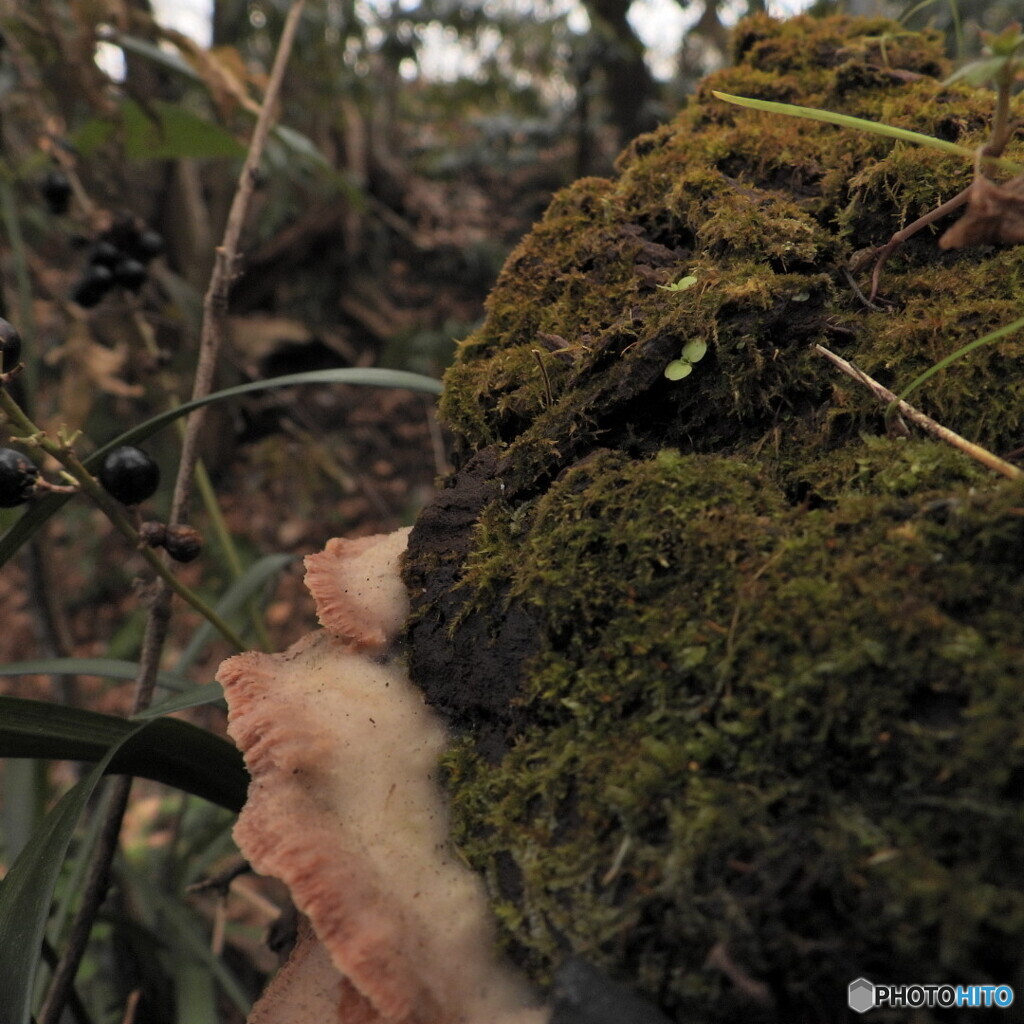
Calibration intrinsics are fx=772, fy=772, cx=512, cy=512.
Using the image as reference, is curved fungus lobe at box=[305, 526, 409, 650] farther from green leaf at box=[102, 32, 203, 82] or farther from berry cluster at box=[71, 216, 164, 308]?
green leaf at box=[102, 32, 203, 82]

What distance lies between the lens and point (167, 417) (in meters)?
1.47

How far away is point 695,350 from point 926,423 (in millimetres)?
357

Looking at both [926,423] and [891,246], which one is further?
[891,246]

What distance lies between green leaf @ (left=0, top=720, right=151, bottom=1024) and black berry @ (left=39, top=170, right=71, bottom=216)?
2.11 metres

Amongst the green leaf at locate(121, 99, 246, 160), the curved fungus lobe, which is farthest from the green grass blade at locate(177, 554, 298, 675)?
the green leaf at locate(121, 99, 246, 160)

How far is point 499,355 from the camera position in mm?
1472

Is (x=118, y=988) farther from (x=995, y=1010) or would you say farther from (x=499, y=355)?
(x=995, y=1010)

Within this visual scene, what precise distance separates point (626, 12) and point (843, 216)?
5.60 metres

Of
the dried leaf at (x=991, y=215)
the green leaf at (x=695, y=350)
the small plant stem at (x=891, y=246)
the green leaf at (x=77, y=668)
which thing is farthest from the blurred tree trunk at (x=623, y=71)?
the green leaf at (x=77, y=668)

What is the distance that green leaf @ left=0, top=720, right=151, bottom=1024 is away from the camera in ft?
3.62

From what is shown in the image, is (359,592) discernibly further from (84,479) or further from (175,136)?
(175,136)

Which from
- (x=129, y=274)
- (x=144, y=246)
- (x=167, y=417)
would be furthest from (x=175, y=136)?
(x=167, y=417)

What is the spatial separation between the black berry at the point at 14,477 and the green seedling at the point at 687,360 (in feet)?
3.56

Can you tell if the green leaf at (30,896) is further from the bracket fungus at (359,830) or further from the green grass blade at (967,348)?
the green grass blade at (967,348)
